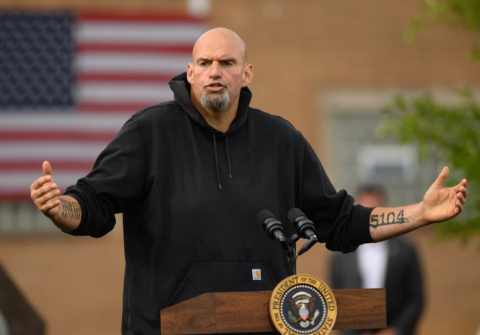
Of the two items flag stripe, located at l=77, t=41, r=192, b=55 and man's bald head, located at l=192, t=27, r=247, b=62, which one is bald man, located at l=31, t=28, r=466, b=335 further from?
flag stripe, located at l=77, t=41, r=192, b=55

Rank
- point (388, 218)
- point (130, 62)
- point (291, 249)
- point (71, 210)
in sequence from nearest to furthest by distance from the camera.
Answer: point (71, 210), point (291, 249), point (388, 218), point (130, 62)

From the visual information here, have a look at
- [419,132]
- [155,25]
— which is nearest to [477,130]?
→ [419,132]

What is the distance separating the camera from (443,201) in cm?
665

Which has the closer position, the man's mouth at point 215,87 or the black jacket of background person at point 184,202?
the black jacket of background person at point 184,202

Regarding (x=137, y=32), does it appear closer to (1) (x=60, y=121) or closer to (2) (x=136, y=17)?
(2) (x=136, y=17)

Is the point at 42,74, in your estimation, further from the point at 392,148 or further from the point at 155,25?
the point at 392,148

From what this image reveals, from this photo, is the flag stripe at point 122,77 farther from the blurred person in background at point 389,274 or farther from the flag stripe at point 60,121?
the blurred person in background at point 389,274

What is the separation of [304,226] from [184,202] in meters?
0.57

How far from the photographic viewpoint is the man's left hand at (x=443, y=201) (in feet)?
21.6

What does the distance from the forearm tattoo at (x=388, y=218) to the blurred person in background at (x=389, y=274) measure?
5322mm

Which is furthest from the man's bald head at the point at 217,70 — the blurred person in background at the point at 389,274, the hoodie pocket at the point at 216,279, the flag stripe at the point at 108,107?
the flag stripe at the point at 108,107

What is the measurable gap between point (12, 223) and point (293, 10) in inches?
151

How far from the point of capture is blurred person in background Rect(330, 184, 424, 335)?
1235cm

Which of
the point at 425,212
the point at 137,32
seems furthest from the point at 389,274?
the point at 425,212
